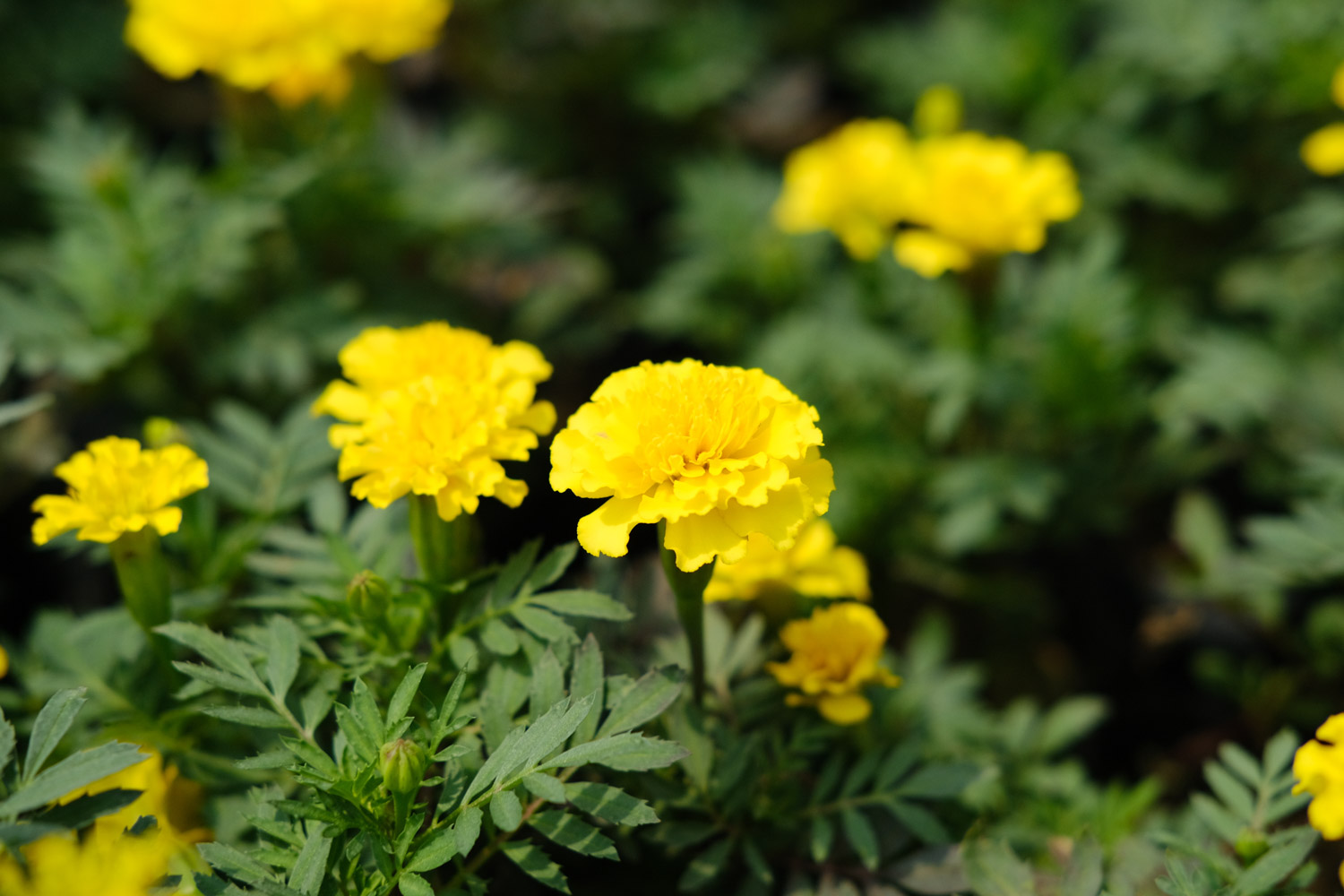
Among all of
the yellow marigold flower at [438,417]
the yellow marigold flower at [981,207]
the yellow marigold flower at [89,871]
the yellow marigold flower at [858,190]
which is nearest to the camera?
the yellow marigold flower at [89,871]

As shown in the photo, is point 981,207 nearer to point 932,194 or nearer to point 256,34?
point 932,194

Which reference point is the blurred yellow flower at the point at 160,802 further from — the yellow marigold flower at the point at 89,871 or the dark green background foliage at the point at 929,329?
the dark green background foliage at the point at 929,329

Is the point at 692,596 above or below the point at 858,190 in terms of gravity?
below

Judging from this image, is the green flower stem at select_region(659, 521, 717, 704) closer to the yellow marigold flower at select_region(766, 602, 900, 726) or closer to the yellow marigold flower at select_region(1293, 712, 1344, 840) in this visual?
the yellow marigold flower at select_region(766, 602, 900, 726)

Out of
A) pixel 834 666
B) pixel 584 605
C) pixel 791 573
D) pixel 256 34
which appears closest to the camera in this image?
pixel 584 605

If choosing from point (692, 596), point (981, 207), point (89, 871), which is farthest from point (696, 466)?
point (981, 207)

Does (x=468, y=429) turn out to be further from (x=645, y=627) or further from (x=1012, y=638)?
(x=1012, y=638)

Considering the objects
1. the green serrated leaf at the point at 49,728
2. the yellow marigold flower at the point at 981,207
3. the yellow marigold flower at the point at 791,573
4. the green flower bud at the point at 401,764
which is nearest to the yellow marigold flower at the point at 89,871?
the green serrated leaf at the point at 49,728
